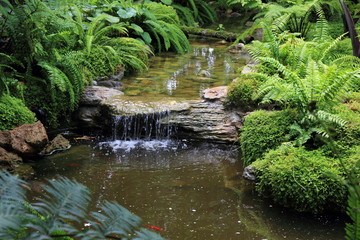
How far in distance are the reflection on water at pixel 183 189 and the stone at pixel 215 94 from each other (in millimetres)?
872

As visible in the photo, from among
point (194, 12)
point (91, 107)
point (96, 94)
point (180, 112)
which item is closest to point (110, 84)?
point (96, 94)

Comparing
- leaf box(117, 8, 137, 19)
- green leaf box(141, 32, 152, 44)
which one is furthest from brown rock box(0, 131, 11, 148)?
green leaf box(141, 32, 152, 44)

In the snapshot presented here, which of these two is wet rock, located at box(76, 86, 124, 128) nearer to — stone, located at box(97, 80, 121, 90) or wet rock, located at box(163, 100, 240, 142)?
stone, located at box(97, 80, 121, 90)

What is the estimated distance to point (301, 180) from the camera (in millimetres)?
4211

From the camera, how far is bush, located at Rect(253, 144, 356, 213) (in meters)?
4.12

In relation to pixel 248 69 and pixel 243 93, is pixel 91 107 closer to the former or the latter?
pixel 243 93

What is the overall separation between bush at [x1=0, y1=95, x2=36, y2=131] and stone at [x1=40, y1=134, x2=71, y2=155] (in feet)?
1.36

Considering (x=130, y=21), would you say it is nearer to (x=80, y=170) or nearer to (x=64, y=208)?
(x=80, y=170)

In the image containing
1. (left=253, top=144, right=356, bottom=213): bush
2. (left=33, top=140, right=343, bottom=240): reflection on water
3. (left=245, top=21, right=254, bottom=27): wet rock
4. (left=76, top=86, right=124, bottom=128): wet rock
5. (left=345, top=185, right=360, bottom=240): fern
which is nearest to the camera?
(left=345, top=185, right=360, bottom=240): fern

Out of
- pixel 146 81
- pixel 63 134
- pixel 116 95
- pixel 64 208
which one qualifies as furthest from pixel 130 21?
pixel 64 208

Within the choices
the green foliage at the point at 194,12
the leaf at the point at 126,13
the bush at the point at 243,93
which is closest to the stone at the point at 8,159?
the bush at the point at 243,93

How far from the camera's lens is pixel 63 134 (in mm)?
6727

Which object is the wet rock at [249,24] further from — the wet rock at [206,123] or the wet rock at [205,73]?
the wet rock at [206,123]

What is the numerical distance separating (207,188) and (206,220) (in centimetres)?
75
